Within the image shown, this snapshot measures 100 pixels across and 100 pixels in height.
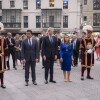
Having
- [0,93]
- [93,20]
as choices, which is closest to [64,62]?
[0,93]

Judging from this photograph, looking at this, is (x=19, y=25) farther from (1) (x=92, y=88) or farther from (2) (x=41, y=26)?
(1) (x=92, y=88)

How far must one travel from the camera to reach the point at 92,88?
11.7 metres

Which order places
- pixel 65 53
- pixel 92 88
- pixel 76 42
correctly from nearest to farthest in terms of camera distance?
pixel 92 88
pixel 65 53
pixel 76 42

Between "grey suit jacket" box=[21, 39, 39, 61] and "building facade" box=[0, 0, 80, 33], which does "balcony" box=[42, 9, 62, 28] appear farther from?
"grey suit jacket" box=[21, 39, 39, 61]

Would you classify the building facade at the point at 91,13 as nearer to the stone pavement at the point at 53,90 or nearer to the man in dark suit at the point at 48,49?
the stone pavement at the point at 53,90

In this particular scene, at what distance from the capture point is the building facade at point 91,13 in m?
68.0

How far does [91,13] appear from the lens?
68.6 m

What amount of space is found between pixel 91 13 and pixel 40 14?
13.3 m

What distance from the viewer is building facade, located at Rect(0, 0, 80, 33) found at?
191ft

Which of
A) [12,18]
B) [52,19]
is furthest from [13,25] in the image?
[52,19]

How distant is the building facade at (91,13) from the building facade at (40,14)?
9.81 meters

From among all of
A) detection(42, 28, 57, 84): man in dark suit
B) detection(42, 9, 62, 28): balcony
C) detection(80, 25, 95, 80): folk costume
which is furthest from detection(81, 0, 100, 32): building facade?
detection(42, 28, 57, 84): man in dark suit

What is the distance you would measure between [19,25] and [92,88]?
158 ft

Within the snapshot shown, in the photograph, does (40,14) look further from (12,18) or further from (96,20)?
(96,20)
